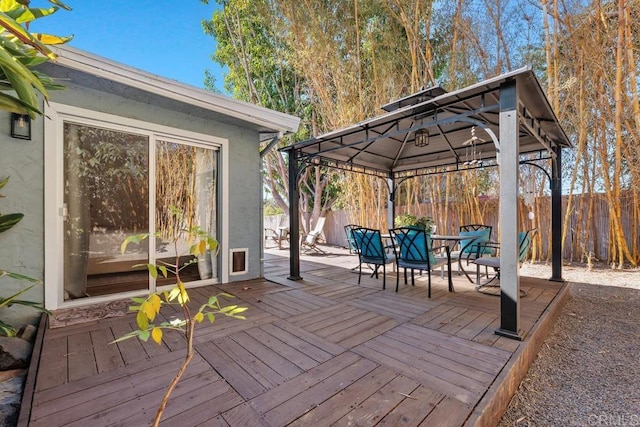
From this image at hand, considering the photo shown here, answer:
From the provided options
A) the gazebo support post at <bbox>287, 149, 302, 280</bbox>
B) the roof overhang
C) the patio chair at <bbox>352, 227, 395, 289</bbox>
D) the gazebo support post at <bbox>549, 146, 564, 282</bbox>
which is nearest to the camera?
the roof overhang

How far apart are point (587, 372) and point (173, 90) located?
452 centimetres

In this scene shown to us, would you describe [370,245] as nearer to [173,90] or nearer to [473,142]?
[473,142]

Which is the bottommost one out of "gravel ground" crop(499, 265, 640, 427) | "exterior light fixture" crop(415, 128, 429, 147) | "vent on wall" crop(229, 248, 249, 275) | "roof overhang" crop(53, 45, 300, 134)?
"gravel ground" crop(499, 265, 640, 427)

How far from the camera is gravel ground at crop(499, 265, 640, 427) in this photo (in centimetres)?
164

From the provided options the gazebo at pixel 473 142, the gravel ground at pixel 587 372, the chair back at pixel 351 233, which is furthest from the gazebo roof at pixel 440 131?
the gravel ground at pixel 587 372

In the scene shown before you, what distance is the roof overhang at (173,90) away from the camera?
2.42 m

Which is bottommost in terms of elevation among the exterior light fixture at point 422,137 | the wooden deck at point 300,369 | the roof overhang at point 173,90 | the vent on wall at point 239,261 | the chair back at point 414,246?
the wooden deck at point 300,369

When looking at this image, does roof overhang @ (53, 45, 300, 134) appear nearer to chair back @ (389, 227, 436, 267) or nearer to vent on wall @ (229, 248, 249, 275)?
vent on wall @ (229, 248, 249, 275)

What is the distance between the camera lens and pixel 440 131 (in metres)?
4.31

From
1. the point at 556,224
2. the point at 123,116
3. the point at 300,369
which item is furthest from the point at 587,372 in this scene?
the point at 123,116

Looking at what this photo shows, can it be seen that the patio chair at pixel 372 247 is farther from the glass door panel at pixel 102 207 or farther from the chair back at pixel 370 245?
the glass door panel at pixel 102 207

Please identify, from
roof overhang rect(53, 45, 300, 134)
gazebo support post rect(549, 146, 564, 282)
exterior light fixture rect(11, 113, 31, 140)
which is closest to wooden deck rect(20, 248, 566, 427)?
gazebo support post rect(549, 146, 564, 282)

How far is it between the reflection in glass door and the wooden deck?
946 millimetres

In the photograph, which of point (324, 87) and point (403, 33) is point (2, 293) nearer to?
point (324, 87)
